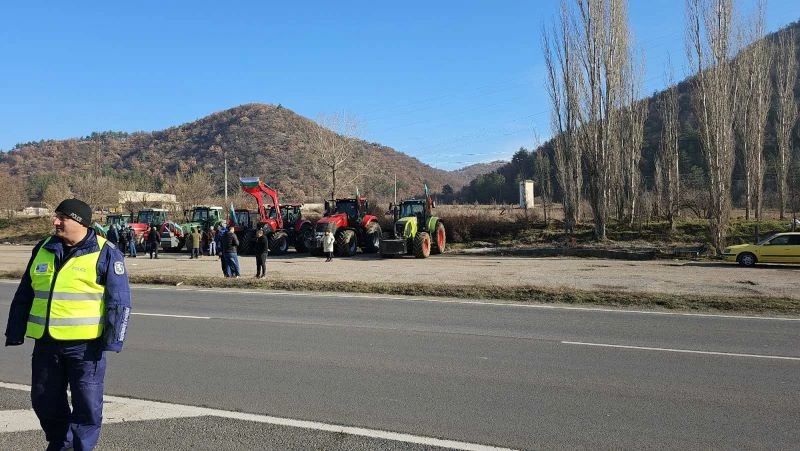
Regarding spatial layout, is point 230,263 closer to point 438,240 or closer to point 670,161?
point 438,240

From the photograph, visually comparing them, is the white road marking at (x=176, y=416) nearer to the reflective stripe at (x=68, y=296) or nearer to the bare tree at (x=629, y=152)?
the reflective stripe at (x=68, y=296)

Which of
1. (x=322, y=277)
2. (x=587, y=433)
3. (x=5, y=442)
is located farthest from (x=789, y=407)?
(x=322, y=277)

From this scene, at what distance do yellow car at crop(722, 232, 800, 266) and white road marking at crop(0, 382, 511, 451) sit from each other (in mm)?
21598

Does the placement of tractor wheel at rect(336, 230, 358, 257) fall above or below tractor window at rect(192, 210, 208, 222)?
below

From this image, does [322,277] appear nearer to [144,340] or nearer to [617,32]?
[144,340]

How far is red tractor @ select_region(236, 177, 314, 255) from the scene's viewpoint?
94.9 ft

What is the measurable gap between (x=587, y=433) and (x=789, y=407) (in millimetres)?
2173

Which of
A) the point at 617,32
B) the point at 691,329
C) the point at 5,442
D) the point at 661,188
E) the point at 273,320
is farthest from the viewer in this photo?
the point at 661,188

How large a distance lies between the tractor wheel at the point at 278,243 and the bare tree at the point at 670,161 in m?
20.1

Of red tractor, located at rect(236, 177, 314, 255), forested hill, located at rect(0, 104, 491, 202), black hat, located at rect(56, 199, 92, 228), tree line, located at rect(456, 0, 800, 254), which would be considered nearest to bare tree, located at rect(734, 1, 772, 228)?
tree line, located at rect(456, 0, 800, 254)

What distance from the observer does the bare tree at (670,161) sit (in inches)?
1294

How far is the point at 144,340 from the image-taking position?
8.47 meters

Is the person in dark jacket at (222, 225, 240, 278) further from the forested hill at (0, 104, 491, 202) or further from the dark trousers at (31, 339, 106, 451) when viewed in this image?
the forested hill at (0, 104, 491, 202)

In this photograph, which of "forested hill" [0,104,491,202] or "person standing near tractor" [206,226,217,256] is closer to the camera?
"person standing near tractor" [206,226,217,256]
